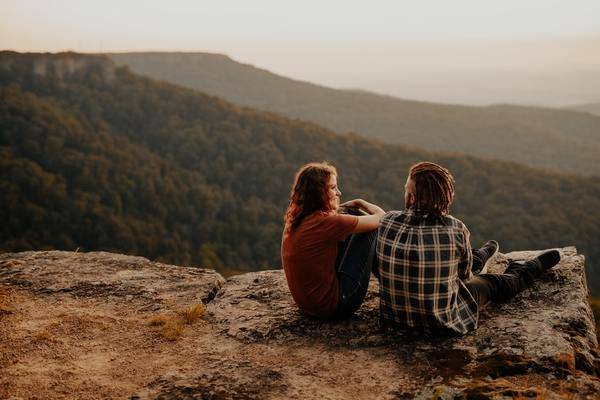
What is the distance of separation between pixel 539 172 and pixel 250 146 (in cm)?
3687

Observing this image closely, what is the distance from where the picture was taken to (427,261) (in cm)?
335

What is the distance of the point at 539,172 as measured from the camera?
58.8m

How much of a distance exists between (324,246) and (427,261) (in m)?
0.80

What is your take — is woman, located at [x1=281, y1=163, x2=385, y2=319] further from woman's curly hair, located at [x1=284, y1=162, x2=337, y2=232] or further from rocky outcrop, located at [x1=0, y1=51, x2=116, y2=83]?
rocky outcrop, located at [x1=0, y1=51, x2=116, y2=83]

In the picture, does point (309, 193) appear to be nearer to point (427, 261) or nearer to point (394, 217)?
point (394, 217)

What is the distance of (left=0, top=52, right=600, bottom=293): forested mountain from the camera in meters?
41.2

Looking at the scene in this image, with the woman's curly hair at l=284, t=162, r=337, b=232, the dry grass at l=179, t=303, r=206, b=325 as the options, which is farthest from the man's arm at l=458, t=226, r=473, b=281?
the dry grass at l=179, t=303, r=206, b=325

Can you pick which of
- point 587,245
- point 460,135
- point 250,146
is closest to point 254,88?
point 460,135

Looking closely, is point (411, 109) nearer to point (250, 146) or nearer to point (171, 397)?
point (250, 146)

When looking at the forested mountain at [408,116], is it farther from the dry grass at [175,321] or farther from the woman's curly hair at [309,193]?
the woman's curly hair at [309,193]

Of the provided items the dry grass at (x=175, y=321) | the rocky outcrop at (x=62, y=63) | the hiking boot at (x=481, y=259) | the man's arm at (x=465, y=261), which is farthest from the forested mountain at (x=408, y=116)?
the dry grass at (x=175, y=321)

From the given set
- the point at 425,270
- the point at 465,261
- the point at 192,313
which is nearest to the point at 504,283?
the point at 465,261

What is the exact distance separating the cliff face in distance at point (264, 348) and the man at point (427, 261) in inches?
8.6

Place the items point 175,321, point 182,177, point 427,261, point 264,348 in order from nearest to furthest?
1. point 427,261
2. point 264,348
3. point 175,321
4. point 182,177
